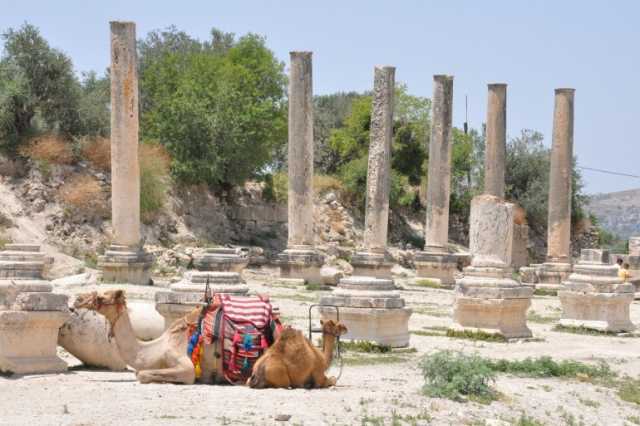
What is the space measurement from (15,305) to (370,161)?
1879 cm

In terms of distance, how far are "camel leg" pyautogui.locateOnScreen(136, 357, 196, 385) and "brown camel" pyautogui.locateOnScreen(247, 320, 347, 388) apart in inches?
22.8

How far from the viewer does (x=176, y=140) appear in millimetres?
35125

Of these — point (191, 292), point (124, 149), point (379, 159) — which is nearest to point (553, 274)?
point (379, 159)

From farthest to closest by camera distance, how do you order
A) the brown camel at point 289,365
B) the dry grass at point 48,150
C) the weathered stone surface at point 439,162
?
the weathered stone surface at point 439,162, the dry grass at point 48,150, the brown camel at point 289,365

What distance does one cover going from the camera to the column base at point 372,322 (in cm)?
1419

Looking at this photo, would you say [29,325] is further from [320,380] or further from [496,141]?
[496,141]

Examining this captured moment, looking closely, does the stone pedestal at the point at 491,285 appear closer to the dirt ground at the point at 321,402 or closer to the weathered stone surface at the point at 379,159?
the dirt ground at the point at 321,402

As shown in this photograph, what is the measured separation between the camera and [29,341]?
Result: 444 inches

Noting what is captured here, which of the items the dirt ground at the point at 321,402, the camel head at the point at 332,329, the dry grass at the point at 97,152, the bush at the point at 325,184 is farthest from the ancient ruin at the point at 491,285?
the bush at the point at 325,184

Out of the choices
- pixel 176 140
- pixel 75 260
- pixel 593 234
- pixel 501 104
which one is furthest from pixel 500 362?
pixel 593 234

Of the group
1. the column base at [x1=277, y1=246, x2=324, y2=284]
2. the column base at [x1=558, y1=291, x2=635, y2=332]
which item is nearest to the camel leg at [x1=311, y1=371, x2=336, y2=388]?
the column base at [x1=558, y1=291, x2=635, y2=332]

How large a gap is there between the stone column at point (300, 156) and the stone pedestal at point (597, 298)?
9.82m

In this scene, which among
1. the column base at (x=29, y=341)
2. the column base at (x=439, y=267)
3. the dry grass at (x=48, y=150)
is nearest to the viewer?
the column base at (x=29, y=341)

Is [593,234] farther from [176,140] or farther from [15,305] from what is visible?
[15,305]
